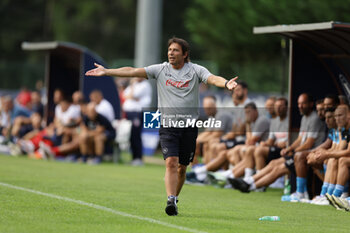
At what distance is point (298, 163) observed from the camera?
12516 mm

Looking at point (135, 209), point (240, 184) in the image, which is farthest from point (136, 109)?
point (135, 209)

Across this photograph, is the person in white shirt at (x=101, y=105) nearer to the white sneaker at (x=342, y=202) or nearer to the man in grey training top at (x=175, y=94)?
the white sneaker at (x=342, y=202)

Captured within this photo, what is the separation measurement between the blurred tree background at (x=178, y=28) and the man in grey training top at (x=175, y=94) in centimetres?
763

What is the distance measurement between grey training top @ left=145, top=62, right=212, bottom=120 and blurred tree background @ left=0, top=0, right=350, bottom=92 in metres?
7.61

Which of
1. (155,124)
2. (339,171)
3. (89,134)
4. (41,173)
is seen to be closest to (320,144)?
(339,171)

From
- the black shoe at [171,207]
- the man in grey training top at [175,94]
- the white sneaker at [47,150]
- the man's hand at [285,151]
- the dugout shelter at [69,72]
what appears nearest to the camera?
the black shoe at [171,207]

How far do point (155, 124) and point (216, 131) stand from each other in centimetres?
621

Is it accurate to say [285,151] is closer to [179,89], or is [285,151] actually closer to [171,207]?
[179,89]

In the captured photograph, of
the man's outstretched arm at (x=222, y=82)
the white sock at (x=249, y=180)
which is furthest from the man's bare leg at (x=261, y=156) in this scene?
the man's outstretched arm at (x=222, y=82)

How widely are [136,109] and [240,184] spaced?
765 cm

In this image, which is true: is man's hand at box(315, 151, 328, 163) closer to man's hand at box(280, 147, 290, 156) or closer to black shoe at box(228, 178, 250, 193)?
man's hand at box(280, 147, 290, 156)

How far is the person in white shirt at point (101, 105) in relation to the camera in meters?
20.0

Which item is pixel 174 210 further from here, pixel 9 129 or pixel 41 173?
pixel 9 129

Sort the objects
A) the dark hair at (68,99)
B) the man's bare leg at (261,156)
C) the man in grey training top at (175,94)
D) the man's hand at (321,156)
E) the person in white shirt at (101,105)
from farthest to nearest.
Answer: the dark hair at (68,99)
the person in white shirt at (101,105)
the man's bare leg at (261,156)
the man's hand at (321,156)
the man in grey training top at (175,94)
